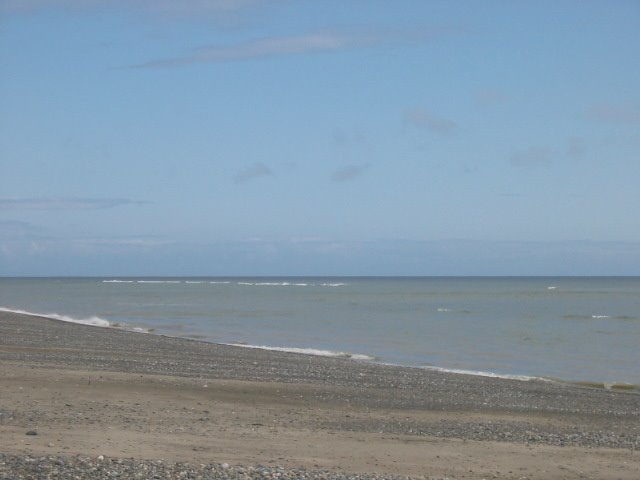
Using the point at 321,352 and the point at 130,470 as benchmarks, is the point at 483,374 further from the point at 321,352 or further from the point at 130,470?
the point at 130,470

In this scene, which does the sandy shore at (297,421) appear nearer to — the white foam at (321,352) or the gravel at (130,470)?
the gravel at (130,470)

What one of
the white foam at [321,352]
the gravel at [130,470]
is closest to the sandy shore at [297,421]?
the gravel at [130,470]

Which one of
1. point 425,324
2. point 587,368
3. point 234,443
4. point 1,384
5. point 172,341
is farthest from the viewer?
point 425,324

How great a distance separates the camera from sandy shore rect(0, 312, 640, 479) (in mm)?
9648

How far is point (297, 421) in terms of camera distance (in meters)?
12.8

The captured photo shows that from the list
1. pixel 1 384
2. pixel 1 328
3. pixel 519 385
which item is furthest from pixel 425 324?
pixel 1 384

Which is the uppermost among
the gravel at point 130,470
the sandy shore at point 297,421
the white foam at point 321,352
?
the gravel at point 130,470

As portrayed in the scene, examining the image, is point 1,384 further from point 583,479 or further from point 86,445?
point 583,479

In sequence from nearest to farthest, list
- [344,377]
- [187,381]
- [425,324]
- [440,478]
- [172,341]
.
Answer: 1. [440,478]
2. [187,381]
3. [344,377]
4. [172,341]
5. [425,324]

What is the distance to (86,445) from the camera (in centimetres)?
966

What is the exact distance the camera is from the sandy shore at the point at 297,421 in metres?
9.65

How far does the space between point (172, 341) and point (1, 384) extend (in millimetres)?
14984

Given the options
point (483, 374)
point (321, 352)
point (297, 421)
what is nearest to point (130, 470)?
point (297, 421)

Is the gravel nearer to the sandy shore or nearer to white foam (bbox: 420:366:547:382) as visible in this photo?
the sandy shore
